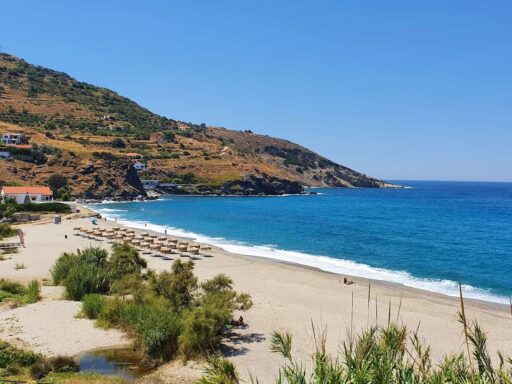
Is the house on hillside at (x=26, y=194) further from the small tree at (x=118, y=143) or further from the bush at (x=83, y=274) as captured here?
the small tree at (x=118, y=143)

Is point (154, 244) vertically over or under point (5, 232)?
over

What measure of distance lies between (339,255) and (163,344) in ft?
80.6

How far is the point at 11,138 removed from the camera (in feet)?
300

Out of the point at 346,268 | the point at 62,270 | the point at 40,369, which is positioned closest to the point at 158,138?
the point at 346,268

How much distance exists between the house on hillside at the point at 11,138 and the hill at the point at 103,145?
12.0 ft

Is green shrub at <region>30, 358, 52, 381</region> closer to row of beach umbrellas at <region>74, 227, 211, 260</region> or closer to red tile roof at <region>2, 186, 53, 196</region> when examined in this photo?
row of beach umbrellas at <region>74, 227, 211, 260</region>

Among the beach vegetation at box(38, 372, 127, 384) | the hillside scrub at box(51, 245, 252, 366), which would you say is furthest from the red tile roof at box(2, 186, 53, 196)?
the beach vegetation at box(38, 372, 127, 384)

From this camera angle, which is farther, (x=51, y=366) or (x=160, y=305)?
(x=160, y=305)

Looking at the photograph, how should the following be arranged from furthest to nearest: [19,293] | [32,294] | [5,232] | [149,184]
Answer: [149,184], [5,232], [19,293], [32,294]

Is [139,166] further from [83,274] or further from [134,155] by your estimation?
[83,274]

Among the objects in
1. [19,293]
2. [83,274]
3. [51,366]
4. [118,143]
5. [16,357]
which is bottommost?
[19,293]

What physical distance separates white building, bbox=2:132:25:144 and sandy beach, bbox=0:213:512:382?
7073cm

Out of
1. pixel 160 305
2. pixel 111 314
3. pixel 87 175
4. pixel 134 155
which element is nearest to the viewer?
pixel 160 305

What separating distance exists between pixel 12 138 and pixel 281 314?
→ 9084cm
